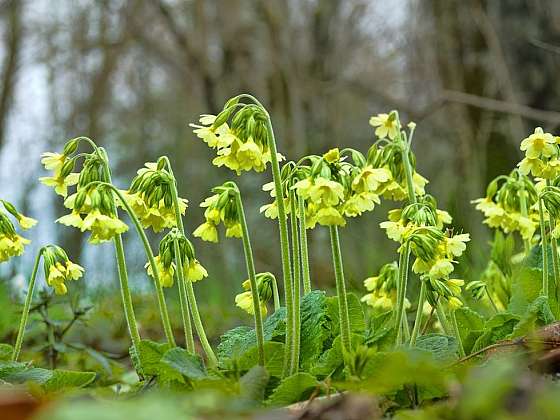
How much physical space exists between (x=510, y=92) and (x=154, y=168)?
6.22 m

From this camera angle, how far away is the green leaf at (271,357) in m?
1.59

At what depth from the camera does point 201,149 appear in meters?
11.9

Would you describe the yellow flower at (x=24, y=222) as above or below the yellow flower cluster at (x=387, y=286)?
above

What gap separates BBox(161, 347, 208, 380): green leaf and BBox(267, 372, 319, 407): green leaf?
15 cm

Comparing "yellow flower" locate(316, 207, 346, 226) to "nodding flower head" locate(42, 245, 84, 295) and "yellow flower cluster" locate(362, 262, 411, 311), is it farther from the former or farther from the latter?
"nodding flower head" locate(42, 245, 84, 295)

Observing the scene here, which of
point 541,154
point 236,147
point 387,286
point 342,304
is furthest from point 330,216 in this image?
point 541,154

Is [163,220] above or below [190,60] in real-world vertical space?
below

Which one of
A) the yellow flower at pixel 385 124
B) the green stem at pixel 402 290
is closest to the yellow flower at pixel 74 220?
the green stem at pixel 402 290

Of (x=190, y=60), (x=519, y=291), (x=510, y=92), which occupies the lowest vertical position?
(x=519, y=291)

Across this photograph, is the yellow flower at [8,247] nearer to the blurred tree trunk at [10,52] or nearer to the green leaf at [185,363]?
the green leaf at [185,363]

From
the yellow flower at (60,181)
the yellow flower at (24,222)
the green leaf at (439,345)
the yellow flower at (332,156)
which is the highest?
the yellow flower at (60,181)

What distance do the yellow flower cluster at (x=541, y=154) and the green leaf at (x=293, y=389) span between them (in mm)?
976

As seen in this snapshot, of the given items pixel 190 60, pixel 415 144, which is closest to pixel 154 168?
pixel 190 60

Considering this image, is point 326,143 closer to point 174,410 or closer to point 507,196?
point 507,196
